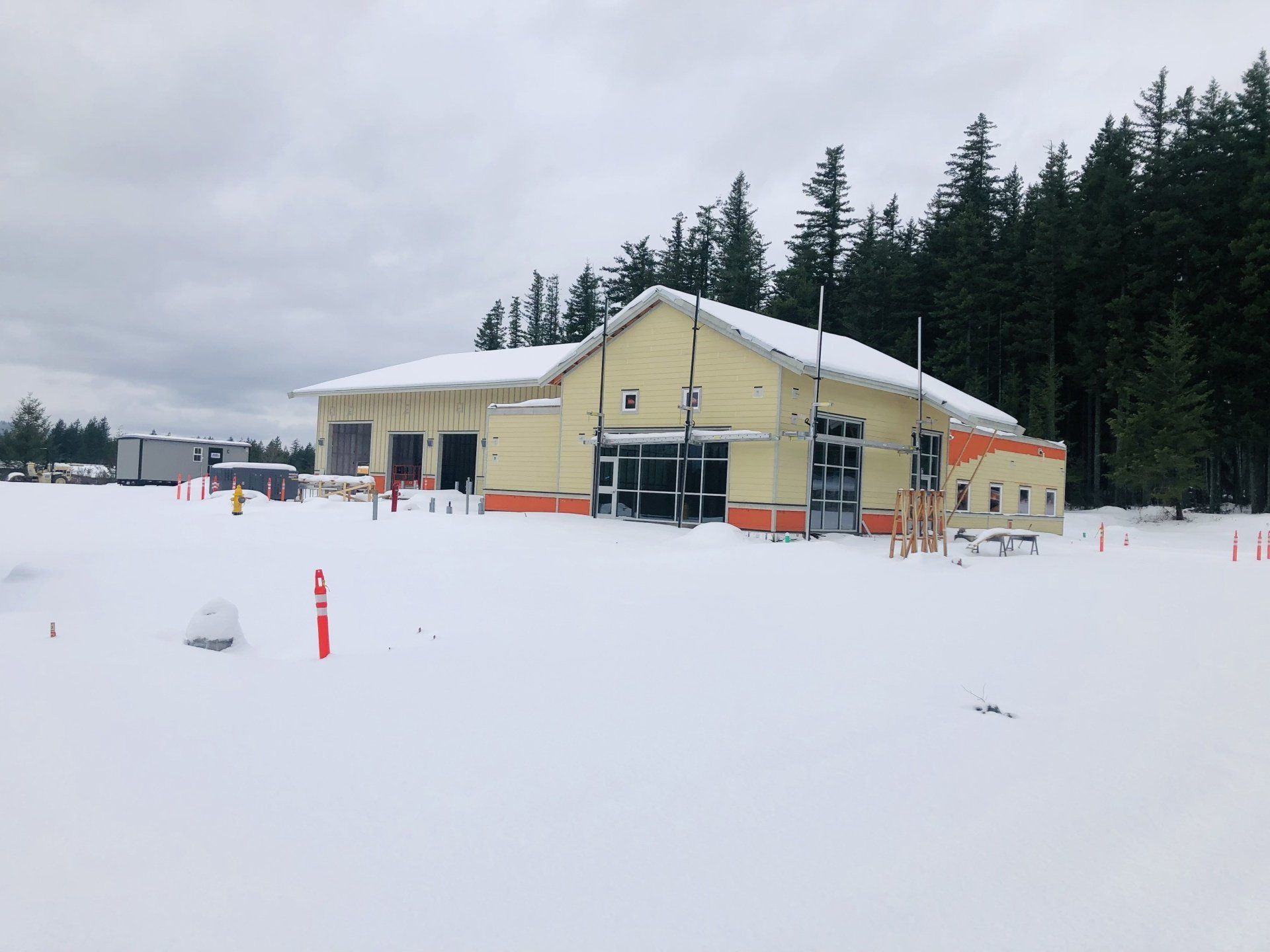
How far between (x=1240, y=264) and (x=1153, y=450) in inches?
413

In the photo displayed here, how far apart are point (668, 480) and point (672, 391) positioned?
255cm

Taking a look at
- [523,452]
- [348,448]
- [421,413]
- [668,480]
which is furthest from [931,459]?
[348,448]

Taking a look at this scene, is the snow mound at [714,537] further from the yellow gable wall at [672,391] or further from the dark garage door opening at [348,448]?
the dark garage door opening at [348,448]

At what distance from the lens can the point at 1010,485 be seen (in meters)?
30.6

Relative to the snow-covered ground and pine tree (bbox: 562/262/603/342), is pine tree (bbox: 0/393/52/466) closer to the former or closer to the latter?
pine tree (bbox: 562/262/603/342)

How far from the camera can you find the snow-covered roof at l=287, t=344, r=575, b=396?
34.6 metres

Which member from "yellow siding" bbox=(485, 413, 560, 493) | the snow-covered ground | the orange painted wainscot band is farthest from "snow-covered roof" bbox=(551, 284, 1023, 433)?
the snow-covered ground

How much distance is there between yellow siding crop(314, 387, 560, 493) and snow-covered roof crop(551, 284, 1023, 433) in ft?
25.5

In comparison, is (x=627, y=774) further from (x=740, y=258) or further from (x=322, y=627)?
(x=740, y=258)

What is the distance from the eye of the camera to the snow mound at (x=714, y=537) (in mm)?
20203

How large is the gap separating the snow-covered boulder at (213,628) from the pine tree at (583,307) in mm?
61037

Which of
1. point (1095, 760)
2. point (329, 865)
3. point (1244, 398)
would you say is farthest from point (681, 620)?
point (1244, 398)

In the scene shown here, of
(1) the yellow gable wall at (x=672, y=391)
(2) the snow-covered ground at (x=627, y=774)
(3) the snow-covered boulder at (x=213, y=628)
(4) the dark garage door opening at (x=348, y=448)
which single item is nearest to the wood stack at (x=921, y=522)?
(1) the yellow gable wall at (x=672, y=391)

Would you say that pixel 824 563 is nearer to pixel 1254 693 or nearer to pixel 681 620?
pixel 681 620
